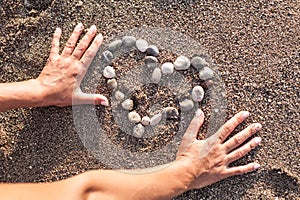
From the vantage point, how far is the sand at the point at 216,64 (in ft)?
7.15

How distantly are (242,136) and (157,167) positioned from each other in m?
0.40

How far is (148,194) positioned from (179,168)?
0.59 ft

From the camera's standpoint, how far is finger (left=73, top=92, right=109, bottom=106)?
2.19 meters

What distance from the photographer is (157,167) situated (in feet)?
7.22

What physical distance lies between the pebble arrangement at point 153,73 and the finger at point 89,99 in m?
0.06

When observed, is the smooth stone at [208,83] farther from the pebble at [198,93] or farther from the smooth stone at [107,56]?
the smooth stone at [107,56]

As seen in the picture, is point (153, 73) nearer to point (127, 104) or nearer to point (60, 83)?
point (127, 104)

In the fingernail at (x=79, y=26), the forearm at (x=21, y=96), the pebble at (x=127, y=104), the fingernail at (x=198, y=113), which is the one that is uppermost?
the fingernail at (x=79, y=26)

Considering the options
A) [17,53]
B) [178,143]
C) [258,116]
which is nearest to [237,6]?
[258,116]

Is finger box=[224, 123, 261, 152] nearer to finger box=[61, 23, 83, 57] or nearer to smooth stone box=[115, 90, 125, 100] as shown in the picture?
smooth stone box=[115, 90, 125, 100]

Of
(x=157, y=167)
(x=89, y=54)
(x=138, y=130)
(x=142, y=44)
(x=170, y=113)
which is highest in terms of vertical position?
(x=142, y=44)

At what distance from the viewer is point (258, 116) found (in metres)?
2.20

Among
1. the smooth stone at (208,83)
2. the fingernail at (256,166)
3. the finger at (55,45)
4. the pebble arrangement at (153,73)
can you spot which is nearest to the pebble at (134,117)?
the pebble arrangement at (153,73)

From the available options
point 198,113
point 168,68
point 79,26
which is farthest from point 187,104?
point 79,26
